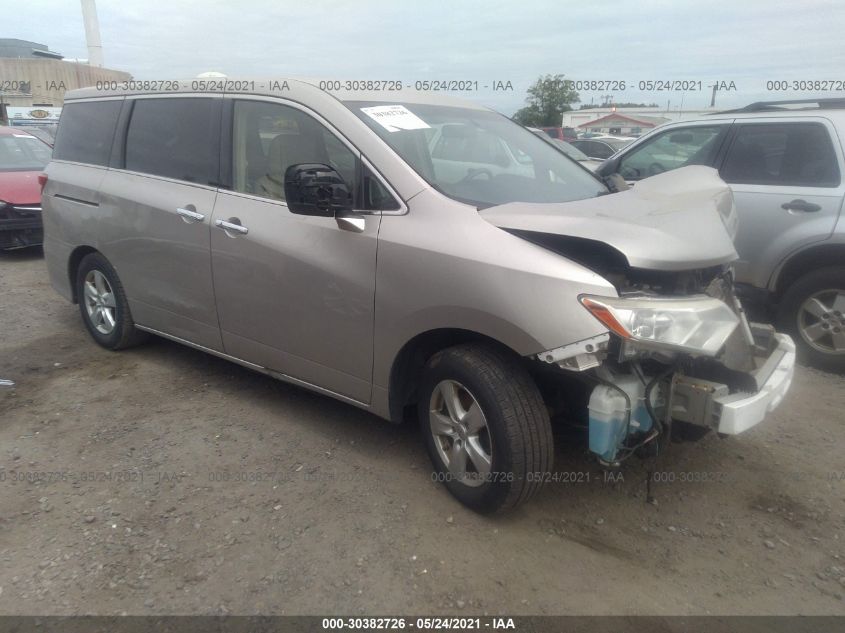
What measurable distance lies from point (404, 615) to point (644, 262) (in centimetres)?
162

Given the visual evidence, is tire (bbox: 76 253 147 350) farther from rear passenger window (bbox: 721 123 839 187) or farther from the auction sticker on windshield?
rear passenger window (bbox: 721 123 839 187)

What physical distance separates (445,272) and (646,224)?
86cm

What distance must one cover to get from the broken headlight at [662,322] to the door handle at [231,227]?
1.94m

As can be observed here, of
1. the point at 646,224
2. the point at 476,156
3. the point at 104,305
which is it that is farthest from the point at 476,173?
the point at 104,305

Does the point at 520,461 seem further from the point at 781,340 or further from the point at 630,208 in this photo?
the point at 781,340

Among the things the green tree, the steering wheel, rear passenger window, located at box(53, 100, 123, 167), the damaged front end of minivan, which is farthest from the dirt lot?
the green tree

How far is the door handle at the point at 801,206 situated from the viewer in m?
4.49

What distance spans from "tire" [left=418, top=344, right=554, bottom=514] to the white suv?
2.91 metres

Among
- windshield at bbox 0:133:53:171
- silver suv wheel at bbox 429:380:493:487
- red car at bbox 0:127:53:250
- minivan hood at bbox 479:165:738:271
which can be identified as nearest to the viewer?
minivan hood at bbox 479:165:738:271

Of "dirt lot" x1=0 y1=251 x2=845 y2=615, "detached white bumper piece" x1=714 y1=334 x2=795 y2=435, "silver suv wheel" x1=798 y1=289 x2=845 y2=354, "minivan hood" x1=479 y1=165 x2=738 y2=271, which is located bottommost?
"dirt lot" x1=0 y1=251 x2=845 y2=615

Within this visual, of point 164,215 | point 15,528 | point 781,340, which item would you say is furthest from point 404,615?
point 164,215

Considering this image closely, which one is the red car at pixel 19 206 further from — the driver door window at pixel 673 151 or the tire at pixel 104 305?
the driver door window at pixel 673 151

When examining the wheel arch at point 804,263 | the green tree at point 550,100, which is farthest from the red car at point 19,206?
the green tree at point 550,100

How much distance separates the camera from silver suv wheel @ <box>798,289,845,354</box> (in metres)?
4.50
